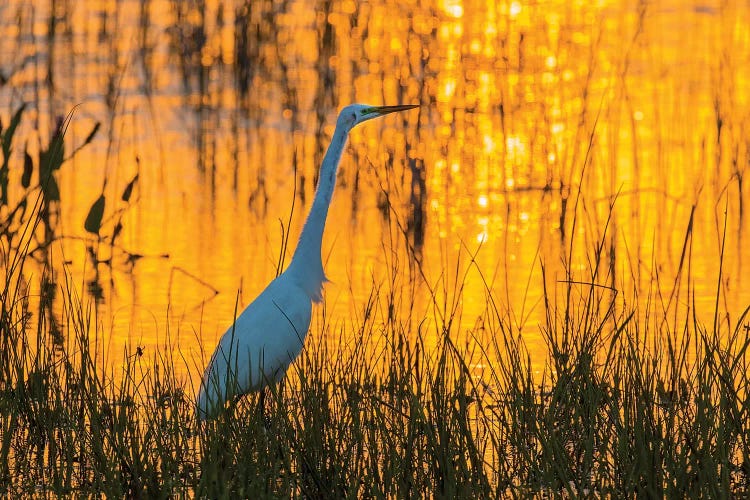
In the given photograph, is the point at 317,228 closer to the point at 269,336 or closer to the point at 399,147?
the point at 269,336

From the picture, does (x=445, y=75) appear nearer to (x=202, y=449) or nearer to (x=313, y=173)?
(x=313, y=173)

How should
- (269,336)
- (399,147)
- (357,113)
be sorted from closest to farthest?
(269,336)
(357,113)
(399,147)

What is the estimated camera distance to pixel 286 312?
4.79 m

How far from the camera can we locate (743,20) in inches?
473

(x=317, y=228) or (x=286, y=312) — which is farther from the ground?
(x=317, y=228)

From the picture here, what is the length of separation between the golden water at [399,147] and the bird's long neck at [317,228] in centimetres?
40

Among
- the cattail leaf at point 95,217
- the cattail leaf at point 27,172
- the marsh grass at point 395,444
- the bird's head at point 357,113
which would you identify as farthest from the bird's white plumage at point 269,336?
the cattail leaf at point 95,217

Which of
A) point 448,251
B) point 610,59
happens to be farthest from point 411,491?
point 610,59

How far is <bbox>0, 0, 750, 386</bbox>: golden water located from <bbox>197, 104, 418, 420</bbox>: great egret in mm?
418

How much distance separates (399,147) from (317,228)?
150 inches

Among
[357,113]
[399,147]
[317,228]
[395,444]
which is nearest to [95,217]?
[317,228]

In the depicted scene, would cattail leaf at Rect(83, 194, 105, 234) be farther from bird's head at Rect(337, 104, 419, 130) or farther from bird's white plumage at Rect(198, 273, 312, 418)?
bird's head at Rect(337, 104, 419, 130)

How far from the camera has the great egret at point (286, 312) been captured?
463 centimetres

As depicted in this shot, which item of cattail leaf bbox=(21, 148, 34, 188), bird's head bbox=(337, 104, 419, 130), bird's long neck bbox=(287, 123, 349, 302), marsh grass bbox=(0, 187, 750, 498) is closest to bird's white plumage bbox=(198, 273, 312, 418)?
bird's long neck bbox=(287, 123, 349, 302)
